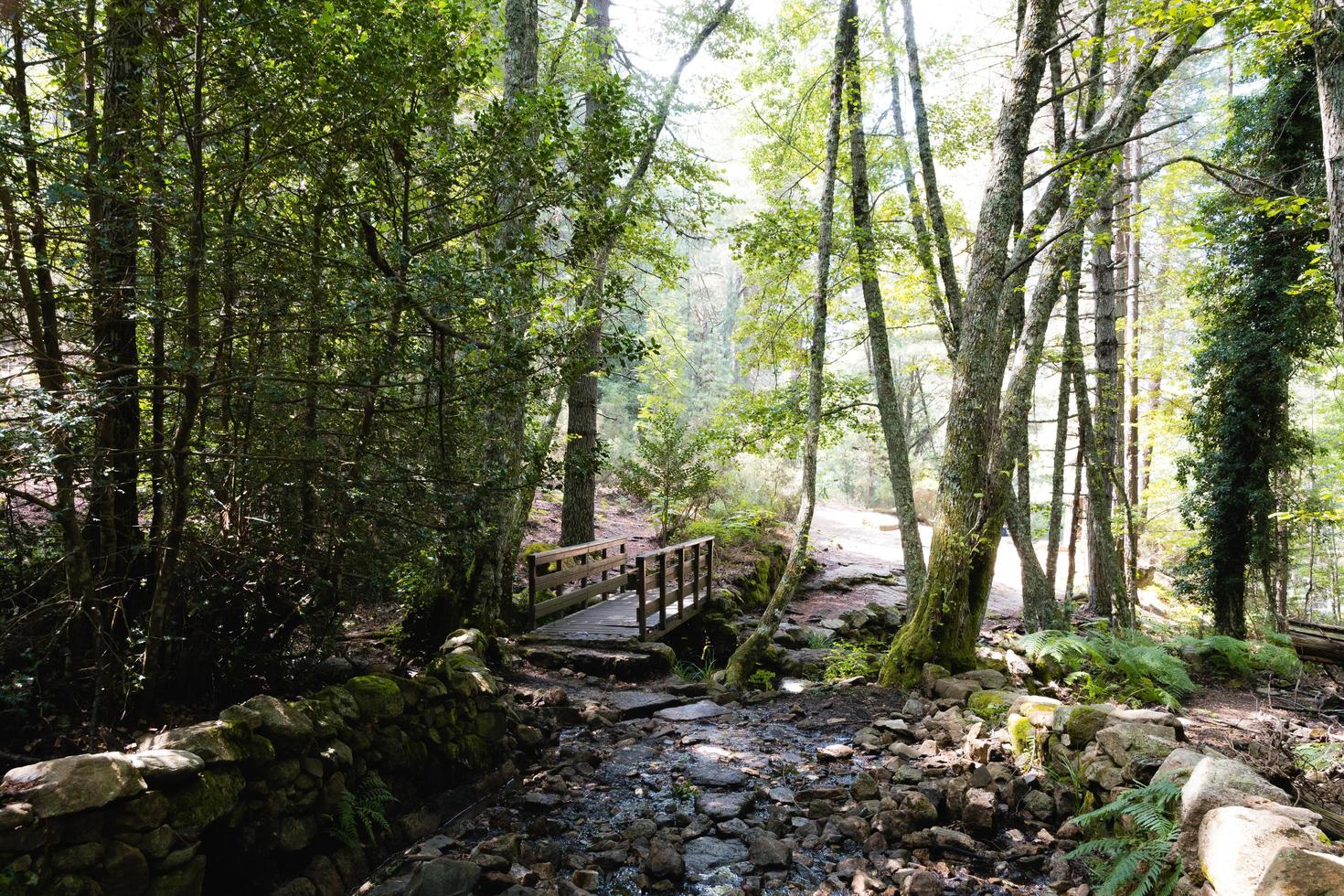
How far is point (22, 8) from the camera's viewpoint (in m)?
3.11

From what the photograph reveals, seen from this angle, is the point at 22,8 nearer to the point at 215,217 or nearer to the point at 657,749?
the point at 215,217

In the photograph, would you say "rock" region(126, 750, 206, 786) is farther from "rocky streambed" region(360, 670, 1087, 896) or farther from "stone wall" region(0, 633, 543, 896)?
"rocky streambed" region(360, 670, 1087, 896)

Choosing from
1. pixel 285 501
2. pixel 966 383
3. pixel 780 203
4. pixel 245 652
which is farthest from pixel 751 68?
pixel 245 652

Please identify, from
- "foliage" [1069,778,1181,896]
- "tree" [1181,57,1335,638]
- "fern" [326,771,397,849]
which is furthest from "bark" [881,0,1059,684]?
"tree" [1181,57,1335,638]

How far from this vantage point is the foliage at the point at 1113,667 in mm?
6422

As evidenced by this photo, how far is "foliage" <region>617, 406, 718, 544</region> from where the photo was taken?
12367 millimetres

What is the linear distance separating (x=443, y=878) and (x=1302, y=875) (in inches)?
129

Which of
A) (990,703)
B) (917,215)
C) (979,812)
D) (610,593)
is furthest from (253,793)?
(917,215)

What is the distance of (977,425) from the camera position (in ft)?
21.2

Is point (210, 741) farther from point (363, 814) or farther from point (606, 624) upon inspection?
point (606, 624)

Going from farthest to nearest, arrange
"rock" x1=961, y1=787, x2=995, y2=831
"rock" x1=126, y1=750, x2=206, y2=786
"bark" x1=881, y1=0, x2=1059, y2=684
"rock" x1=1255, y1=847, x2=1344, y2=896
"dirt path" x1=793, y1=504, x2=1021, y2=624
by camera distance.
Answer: "dirt path" x1=793, y1=504, x2=1021, y2=624, "bark" x1=881, y1=0, x2=1059, y2=684, "rock" x1=961, y1=787, x2=995, y2=831, "rock" x1=126, y1=750, x2=206, y2=786, "rock" x1=1255, y1=847, x2=1344, y2=896

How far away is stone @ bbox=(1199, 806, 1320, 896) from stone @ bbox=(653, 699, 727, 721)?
412cm

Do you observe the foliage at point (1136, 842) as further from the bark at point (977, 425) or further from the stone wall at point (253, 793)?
the stone wall at point (253, 793)

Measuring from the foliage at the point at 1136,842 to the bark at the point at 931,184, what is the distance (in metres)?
6.28
